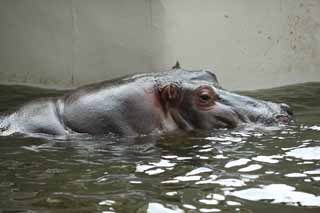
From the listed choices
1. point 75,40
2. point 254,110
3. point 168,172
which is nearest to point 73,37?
point 75,40

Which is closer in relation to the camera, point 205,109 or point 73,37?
point 205,109

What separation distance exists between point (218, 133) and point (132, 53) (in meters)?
4.29

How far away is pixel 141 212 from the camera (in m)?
3.33

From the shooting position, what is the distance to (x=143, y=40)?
31.1ft

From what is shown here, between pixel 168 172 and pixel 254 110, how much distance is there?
1.69 metres

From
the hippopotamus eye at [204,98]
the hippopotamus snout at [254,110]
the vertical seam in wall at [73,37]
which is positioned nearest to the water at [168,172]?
the hippopotamus snout at [254,110]

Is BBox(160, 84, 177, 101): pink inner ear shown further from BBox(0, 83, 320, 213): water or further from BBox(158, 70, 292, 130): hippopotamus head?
BBox(0, 83, 320, 213): water

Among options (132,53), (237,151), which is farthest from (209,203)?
(132,53)

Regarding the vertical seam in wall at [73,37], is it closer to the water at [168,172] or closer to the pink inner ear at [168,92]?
the pink inner ear at [168,92]

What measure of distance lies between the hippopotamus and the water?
151 mm

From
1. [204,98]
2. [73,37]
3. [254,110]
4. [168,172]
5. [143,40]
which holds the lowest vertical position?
[168,172]

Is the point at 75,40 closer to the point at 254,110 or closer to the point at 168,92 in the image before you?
the point at 168,92

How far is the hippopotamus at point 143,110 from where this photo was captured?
5402mm

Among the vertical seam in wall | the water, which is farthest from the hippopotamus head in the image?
the vertical seam in wall
